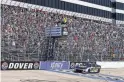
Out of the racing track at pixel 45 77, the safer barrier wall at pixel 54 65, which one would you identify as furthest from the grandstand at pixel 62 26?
the racing track at pixel 45 77

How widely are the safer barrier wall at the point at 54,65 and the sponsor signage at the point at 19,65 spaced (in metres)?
1.08

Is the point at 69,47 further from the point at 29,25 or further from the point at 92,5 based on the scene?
the point at 92,5

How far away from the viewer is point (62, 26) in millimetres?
42219

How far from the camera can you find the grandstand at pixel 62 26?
123 ft

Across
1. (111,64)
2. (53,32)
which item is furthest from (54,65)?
(111,64)

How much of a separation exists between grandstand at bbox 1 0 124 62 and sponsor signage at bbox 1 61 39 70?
3.55ft

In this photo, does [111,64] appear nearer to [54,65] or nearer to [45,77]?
[54,65]

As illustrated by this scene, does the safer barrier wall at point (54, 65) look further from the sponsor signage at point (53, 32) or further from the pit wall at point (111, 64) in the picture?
the pit wall at point (111, 64)

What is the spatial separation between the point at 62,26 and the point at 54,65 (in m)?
5.53

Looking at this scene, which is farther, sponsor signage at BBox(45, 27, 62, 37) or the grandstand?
sponsor signage at BBox(45, 27, 62, 37)

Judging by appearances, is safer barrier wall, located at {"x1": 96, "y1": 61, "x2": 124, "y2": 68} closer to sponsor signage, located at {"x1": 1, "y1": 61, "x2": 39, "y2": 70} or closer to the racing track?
sponsor signage, located at {"x1": 1, "y1": 61, "x2": 39, "y2": 70}

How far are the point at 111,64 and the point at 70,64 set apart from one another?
10.6 m

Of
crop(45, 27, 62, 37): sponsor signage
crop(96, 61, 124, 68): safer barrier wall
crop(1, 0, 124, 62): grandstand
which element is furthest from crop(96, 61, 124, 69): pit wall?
crop(45, 27, 62, 37): sponsor signage

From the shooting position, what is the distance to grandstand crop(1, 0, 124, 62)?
123 feet
